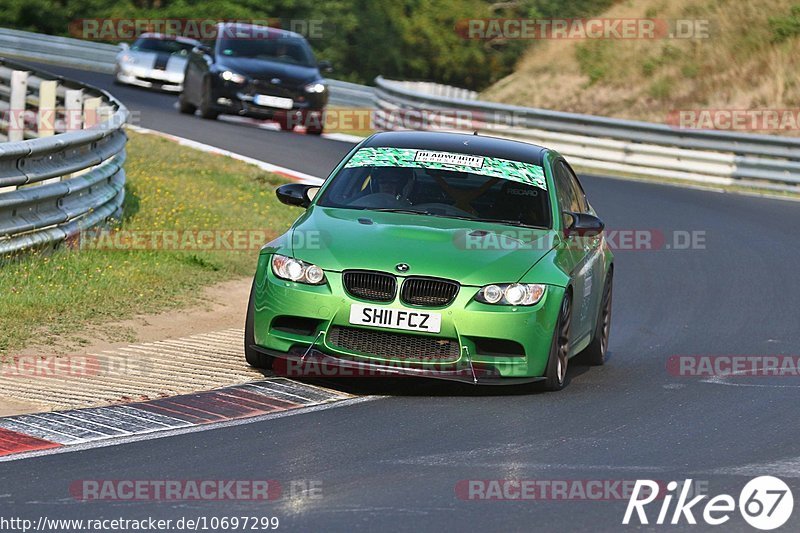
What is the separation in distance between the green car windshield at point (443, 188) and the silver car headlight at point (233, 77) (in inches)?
633

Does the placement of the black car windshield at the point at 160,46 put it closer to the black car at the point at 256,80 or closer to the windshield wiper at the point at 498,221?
the black car at the point at 256,80

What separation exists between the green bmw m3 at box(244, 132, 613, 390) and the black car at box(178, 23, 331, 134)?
16299mm

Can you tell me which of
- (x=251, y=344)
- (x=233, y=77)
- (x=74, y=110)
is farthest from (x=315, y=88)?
(x=251, y=344)

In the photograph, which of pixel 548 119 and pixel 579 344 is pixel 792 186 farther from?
pixel 579 344

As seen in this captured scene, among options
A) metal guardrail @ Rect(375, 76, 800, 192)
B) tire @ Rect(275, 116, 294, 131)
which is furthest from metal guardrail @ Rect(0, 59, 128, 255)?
metal guardrail @ Rect(375, 76, 800, 192)

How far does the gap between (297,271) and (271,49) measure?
19.0 m

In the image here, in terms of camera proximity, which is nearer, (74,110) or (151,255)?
(151,255)

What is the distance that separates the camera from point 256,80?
2589 cm

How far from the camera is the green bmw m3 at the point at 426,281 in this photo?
857 cm

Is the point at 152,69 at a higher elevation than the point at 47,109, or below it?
below

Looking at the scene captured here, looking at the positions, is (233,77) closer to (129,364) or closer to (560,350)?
(129,364)

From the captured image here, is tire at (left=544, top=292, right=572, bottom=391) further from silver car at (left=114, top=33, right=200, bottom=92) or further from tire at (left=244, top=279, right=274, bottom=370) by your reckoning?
silver car at (left=114, top=33, right=200, bottom=92)

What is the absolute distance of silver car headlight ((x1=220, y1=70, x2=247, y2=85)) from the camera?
25844mm

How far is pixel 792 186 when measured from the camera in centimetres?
2483
